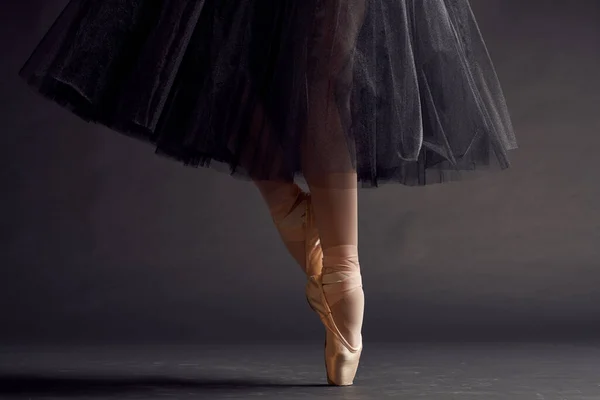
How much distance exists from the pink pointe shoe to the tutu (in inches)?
5.3

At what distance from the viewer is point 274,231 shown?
3033 millimetres

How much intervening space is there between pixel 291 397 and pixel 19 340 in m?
0.97

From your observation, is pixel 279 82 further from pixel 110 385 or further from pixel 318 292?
pixel 110 385

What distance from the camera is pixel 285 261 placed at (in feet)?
9.80

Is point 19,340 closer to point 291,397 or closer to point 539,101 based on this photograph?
point 291,397

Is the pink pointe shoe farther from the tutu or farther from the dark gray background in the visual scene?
the dark gray background

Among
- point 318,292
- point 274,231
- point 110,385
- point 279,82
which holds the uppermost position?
point 279,82

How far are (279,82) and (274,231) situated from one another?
3.82 feet

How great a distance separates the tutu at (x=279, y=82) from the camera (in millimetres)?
1873

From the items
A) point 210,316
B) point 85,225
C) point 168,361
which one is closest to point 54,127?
point 85,225

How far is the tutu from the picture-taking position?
187cm

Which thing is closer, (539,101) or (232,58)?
(232,58)

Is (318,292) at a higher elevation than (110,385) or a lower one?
higher

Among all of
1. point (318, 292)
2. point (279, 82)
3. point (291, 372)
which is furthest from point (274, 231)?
point (279, 82)
